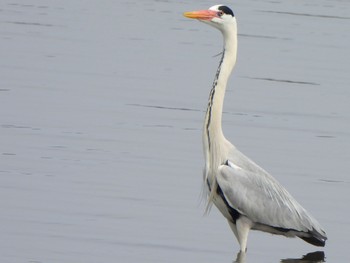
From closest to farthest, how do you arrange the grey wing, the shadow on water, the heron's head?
the shadow on water → the grey wing → the heron's head

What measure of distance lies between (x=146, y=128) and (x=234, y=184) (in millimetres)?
3984

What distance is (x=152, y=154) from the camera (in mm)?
12258

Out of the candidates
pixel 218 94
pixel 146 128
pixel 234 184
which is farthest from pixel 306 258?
pixel 146 128

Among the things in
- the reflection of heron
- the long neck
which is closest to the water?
the reflection of heron

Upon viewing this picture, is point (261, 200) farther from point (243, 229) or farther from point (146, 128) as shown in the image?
point (146, 128)

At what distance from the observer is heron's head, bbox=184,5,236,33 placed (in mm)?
9633

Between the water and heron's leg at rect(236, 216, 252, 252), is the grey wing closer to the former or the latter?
heron's leg at rect(236, 216, 252, 252)

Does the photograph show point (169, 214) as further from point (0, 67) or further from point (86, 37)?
point (86, 37)

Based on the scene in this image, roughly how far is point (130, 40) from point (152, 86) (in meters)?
3.76

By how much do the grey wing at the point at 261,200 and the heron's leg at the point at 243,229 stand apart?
4 centimetres

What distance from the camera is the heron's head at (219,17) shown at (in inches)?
379

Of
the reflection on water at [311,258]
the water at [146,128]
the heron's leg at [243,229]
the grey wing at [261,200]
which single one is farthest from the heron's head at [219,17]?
the reflection on water at [311,258]

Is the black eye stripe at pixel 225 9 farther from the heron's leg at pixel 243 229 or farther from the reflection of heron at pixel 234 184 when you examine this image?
the heron's leg at pixel 243 229

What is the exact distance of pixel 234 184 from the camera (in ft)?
31.2
